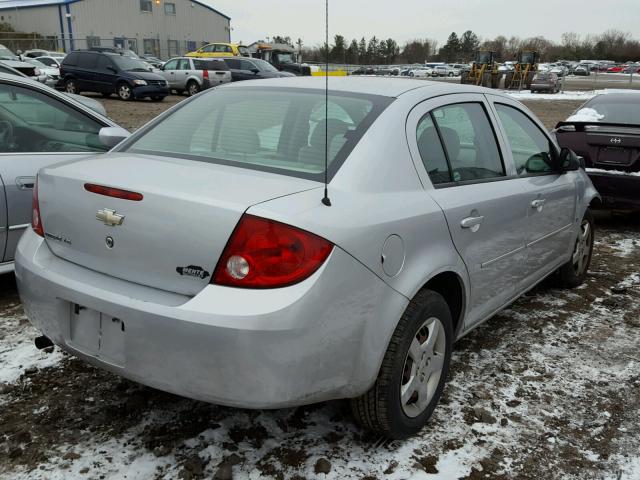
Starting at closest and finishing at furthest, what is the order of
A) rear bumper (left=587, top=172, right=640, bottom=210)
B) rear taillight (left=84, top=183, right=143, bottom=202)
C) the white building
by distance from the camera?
rear taillight (left=84, top=183, right=143, bottom=202) → rear bumper (left=587, top=172, right=640, bottom=210) → the white building

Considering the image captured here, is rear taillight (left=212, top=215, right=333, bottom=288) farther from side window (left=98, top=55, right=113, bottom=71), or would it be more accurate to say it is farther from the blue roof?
the blue roof

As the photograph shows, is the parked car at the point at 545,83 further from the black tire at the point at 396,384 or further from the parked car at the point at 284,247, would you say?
the black tire at the point at 396,384

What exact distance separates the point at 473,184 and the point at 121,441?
2.03 meters

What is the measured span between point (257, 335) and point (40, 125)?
329cm

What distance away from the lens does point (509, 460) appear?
8.52 feet

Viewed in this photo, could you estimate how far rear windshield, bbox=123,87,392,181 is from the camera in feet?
8.48

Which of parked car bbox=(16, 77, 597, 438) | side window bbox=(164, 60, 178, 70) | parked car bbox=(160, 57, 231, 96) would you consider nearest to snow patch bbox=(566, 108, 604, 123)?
parked car bbox=(16, 77, 597, 438)

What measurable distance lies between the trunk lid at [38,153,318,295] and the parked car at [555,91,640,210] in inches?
202

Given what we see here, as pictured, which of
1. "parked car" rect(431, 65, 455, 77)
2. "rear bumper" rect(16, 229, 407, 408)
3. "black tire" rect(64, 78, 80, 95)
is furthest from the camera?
"parked car" rect(431, 65, 455, 77)

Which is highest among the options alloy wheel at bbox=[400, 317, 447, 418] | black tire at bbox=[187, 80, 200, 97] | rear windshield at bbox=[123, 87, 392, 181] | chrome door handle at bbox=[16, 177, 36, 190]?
black tire at bbox=[187, 80, 200, 97]

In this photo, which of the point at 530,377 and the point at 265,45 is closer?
the point at 530,377

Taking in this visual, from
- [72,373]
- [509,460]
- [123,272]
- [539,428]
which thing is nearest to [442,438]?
[509,460]

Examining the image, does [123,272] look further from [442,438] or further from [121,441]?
[442,438]

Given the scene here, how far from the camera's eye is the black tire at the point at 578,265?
4.59 metres
